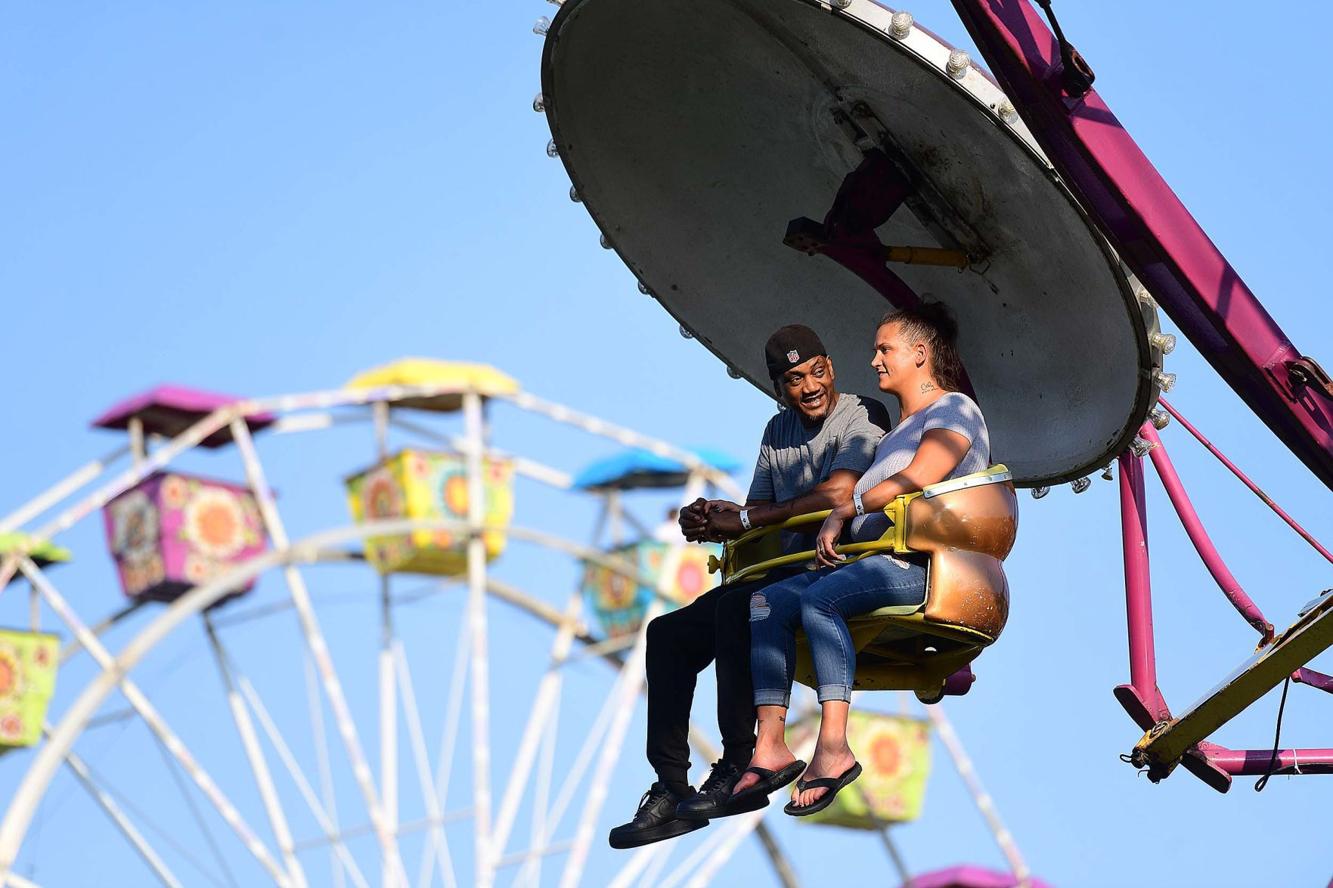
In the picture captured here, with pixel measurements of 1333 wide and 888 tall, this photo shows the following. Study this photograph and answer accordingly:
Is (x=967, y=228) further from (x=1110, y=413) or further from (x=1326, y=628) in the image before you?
(x=1326, y=628)

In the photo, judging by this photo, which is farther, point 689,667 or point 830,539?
point 689,667

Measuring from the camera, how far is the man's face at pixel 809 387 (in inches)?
311

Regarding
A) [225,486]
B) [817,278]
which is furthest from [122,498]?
[817,278]

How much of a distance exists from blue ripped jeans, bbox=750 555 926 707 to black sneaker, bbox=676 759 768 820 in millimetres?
317

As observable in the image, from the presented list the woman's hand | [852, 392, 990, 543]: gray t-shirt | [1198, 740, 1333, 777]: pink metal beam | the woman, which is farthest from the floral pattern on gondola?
the woman's hand

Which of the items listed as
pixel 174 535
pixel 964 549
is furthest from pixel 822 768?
pixel 174 535

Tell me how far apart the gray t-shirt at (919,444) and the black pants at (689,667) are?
0.48 m

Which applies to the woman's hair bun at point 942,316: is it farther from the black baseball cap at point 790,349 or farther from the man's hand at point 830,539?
the man's hand at point 830,539

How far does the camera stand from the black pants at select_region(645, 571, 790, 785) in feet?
26.2

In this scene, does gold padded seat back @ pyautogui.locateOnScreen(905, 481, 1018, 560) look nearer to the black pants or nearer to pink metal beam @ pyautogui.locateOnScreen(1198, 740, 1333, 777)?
the black pants

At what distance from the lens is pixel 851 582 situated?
24.9 feet

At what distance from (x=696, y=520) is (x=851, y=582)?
751 millimetres

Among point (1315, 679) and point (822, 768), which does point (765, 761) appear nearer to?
point (822, 768)

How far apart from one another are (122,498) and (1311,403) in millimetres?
24041
